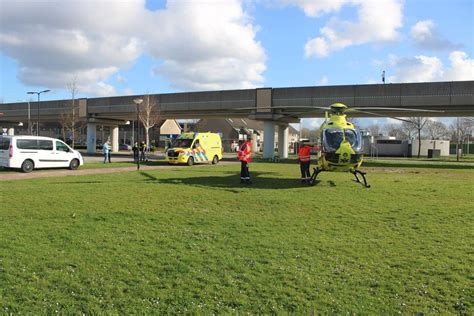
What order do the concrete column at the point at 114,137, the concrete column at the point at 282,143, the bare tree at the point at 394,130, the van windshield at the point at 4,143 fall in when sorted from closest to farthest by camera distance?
the van windshield at the point at 4,143, the concrete column at the point at 282,143, the concrete column at the point at 114,137, the bare tree at the point at 394,130

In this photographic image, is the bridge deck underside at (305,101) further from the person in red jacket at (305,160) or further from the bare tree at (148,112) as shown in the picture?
the person in red jacket at (305,160)

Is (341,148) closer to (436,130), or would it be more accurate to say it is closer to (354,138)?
(354,138)

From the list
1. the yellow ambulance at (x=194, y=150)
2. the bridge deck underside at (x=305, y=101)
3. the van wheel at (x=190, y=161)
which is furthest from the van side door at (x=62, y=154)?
the bridge deck underside at (x=305, y=101)

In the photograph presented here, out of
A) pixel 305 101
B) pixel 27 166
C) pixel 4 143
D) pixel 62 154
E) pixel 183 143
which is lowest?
pixel 27 166

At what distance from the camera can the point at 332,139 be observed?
14.4 metres

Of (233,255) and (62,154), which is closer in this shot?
(233,255)

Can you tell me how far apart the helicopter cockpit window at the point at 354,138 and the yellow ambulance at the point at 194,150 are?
15.5m

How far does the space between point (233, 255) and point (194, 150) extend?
2312cm

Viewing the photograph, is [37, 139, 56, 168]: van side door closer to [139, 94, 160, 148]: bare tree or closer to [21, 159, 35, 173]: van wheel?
[21, 159, 35, 173]: van wheel

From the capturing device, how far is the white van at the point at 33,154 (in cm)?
1919

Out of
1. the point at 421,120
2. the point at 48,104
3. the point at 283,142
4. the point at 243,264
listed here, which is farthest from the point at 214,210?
the point at 421,120

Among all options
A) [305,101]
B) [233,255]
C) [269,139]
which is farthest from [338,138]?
[269,139]

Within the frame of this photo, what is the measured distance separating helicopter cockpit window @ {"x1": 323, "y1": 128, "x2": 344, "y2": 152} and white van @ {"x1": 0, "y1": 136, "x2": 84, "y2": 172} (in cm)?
1419

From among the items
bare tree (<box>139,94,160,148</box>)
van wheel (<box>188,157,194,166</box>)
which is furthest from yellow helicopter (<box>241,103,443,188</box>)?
bare tree (<box>139,94,160,148</box>)
